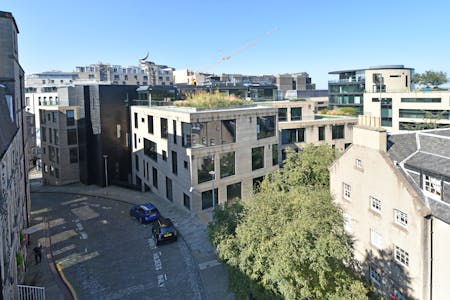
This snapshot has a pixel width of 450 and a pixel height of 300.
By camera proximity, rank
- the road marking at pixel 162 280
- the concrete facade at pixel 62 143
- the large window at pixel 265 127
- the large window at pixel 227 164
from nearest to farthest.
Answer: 1. the road marking at pixel 162 280
2. the large window at pixel 227 164
3. the large window at pixel 265 127
4. the concrete facade at pixel 62 143

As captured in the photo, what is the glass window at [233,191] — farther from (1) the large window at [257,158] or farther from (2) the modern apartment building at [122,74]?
(2) the modern apartment building at [122,74]

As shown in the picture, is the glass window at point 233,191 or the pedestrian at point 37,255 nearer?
the pedestrian at point 37,255

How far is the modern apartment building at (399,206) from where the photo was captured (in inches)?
705

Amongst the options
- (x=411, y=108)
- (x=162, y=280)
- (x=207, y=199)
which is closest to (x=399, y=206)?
(x=162, y=280)

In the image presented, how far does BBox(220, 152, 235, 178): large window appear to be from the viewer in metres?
36.2

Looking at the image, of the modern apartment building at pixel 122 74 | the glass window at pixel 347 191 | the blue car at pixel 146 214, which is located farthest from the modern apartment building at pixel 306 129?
the modern apartment building at pixel 122 74

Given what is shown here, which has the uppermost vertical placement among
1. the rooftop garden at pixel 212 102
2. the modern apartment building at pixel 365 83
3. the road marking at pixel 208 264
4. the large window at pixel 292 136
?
the modern apartment building at pixel 365 83

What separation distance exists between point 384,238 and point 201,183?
59.6ft

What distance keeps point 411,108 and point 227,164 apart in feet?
164

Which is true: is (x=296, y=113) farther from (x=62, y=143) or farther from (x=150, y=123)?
(x=62, y=143)

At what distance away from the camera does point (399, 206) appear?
64.6ft

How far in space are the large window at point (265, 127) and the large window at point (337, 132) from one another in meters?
12.1

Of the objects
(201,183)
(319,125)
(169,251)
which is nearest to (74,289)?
(169,251)

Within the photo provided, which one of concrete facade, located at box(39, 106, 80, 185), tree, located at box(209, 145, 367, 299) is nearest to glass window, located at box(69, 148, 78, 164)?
concrete facade, located at box(39, 106, 80, 185)
